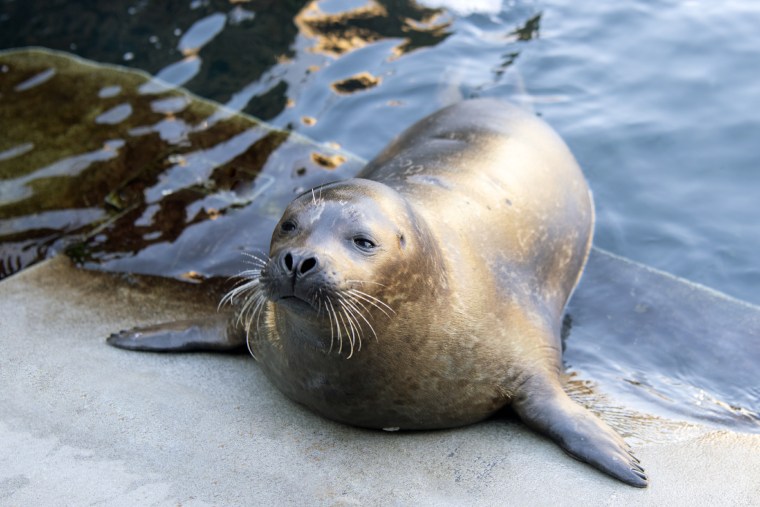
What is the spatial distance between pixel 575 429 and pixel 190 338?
2.10m

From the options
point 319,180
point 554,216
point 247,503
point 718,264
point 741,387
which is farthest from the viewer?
point 319,180

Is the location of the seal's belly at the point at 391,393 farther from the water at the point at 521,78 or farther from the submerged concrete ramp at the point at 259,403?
the water at the point at 521,78

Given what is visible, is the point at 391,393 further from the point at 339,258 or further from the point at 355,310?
the point at 339,258

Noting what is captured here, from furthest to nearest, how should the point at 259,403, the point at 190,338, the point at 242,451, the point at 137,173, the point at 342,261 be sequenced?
the point at 137,173 → the point at 190,338 → the point at 259,403 → the point at 242,451 → the point at 342,261

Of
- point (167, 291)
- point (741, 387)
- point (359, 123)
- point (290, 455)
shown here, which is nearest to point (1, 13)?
point (359, 123)

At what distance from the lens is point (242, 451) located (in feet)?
13.7

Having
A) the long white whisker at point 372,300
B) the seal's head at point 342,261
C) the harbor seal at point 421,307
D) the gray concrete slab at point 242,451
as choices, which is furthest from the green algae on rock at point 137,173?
the long white whisker at point 372,300

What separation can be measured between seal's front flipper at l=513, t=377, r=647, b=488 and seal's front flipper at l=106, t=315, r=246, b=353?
5.15 feet

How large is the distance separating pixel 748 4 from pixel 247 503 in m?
7.56

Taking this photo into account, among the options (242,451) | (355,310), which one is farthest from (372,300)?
(242,451)

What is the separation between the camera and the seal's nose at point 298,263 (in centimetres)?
369

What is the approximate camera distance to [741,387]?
514 centimetres

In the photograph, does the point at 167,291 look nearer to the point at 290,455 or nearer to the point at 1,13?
the point at 290,455

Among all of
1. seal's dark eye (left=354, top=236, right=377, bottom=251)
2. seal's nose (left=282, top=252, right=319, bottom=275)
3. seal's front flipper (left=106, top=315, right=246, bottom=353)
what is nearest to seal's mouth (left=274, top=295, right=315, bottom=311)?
seal's nose (left=282, top=252, right=319, bottom=275)
